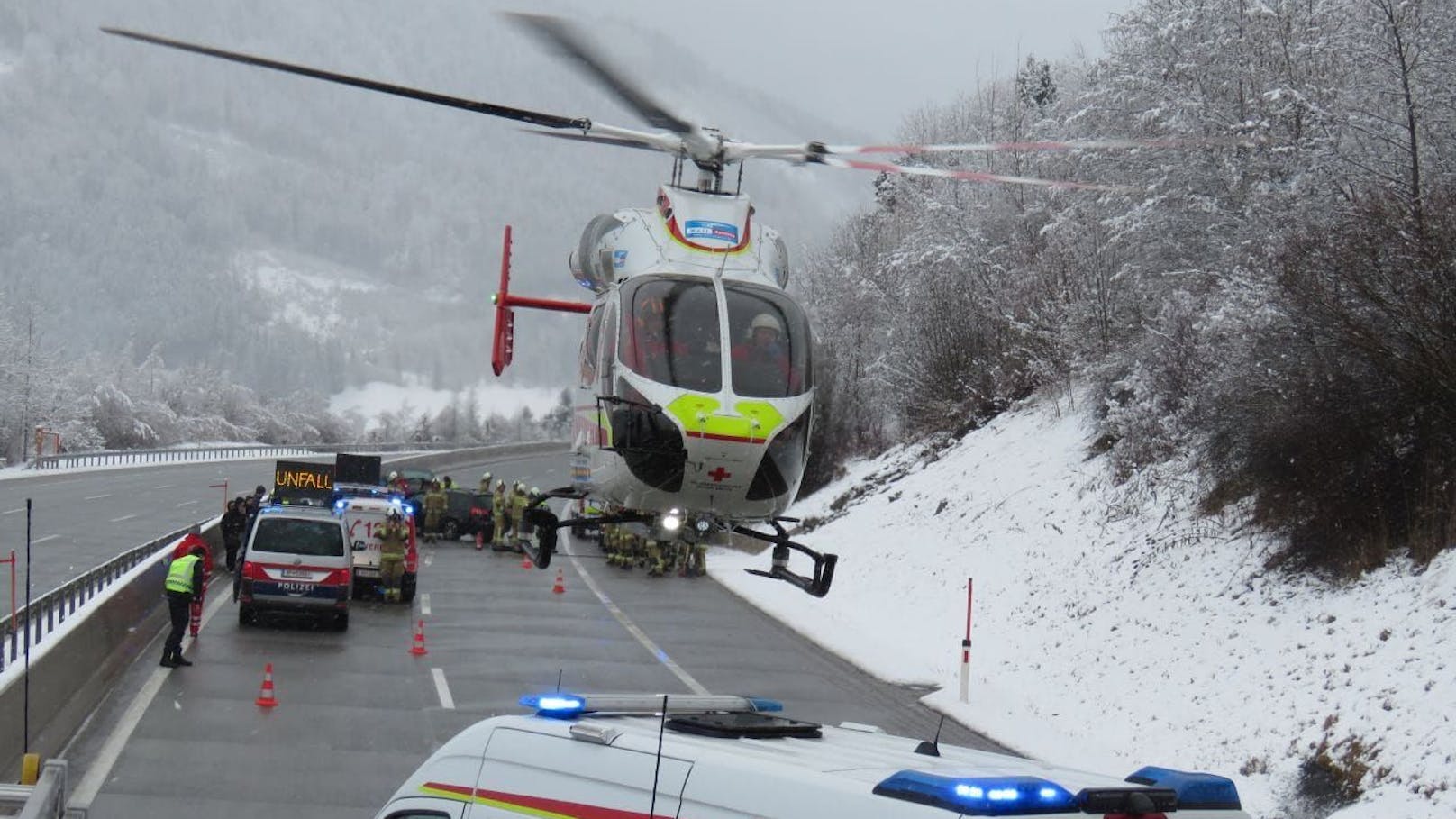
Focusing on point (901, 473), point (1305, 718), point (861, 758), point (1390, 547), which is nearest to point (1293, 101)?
point (1390, 547)

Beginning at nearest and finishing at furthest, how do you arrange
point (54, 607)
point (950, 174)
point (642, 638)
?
point (950, 174) → point (54, 607) → point (642, 638)

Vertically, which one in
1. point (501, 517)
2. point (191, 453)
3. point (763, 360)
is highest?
point (763, 360)

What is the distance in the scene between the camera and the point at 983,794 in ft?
12.4

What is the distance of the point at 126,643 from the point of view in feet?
64.8

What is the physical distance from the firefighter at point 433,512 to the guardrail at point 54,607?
13026 millimetres

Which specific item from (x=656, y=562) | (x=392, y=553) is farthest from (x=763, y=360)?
(x=656, y=562)

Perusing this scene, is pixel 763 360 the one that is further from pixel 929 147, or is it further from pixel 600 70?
pixel 929 147

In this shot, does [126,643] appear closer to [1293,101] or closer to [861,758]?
[861,758]

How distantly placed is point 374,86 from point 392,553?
16910 mm

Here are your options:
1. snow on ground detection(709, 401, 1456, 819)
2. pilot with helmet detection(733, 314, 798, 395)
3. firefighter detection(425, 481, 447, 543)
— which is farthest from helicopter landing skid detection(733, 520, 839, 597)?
firefighter detection(425, 481, 447, 543)

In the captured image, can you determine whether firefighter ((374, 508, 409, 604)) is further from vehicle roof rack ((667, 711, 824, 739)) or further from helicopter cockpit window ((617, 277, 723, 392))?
vehicle roof rack ((667, 711, 824, 739))

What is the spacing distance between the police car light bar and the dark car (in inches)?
1340

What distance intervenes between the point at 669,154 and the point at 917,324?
1208 inches

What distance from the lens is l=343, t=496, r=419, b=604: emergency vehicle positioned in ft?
88.7
